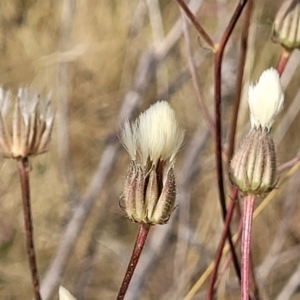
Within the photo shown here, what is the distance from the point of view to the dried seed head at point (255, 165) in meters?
0.38

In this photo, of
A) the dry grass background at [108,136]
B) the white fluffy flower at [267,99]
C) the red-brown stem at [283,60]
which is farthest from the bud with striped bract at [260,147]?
the dry grass background at [108,136]

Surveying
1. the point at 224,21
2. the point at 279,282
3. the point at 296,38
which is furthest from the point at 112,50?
the point at 296,38

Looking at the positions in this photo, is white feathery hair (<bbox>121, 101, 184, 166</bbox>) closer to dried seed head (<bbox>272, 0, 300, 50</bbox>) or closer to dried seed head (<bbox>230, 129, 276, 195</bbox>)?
dried seed head (<bbox>230, 129, 276, 195</bbox>)

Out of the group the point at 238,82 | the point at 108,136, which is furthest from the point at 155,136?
the point at 108,136

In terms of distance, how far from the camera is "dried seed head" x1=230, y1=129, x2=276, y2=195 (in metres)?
0.38

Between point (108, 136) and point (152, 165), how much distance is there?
0.98 meters

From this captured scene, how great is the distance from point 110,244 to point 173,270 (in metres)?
0.19

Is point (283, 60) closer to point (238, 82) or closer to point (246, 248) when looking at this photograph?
point (238, 82)

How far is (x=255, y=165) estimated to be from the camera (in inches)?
14.9

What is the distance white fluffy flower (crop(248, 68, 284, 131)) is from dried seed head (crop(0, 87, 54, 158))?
14 centimetres

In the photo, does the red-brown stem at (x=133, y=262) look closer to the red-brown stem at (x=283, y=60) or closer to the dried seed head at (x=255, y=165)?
the dried seed head at (x=255, y=165)

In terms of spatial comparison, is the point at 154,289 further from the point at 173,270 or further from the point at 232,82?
the point at 232,82

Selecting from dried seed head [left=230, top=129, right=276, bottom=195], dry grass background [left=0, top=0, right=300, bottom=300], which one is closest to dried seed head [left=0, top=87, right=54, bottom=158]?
dried seed head [left=230, top=129, right=276, bottom=195]

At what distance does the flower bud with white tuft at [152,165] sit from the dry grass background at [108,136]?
93 centimetres
